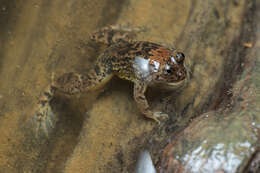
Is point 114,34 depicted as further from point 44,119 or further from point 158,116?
point 44,119

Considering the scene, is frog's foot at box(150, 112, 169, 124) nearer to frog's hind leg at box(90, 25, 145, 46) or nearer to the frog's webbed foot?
frog's hind leg at box(90, 25, 145, 46)

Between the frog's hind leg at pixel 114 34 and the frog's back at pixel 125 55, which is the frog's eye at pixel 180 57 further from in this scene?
the frog's hind leg at pixel 114 34

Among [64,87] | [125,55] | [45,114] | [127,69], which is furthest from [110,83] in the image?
[45,114]

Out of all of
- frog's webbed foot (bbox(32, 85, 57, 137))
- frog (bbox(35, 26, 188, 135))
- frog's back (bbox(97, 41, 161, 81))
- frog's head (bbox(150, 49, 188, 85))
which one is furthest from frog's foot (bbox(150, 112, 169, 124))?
frog's webbed foot (bbox(32, 85, 57, 137))

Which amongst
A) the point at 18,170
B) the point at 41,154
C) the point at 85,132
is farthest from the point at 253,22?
the point at 18,170

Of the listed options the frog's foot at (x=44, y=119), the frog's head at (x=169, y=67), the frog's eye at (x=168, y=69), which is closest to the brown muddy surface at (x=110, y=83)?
the frog's foot at (x=44, y=119)

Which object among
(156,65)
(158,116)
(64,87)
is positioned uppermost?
(156,65)

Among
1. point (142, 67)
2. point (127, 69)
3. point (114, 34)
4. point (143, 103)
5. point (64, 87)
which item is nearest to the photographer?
point (143, 103)

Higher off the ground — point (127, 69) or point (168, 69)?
point (168, 69)

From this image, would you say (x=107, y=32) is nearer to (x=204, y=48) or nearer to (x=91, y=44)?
(x=91, y=44)
